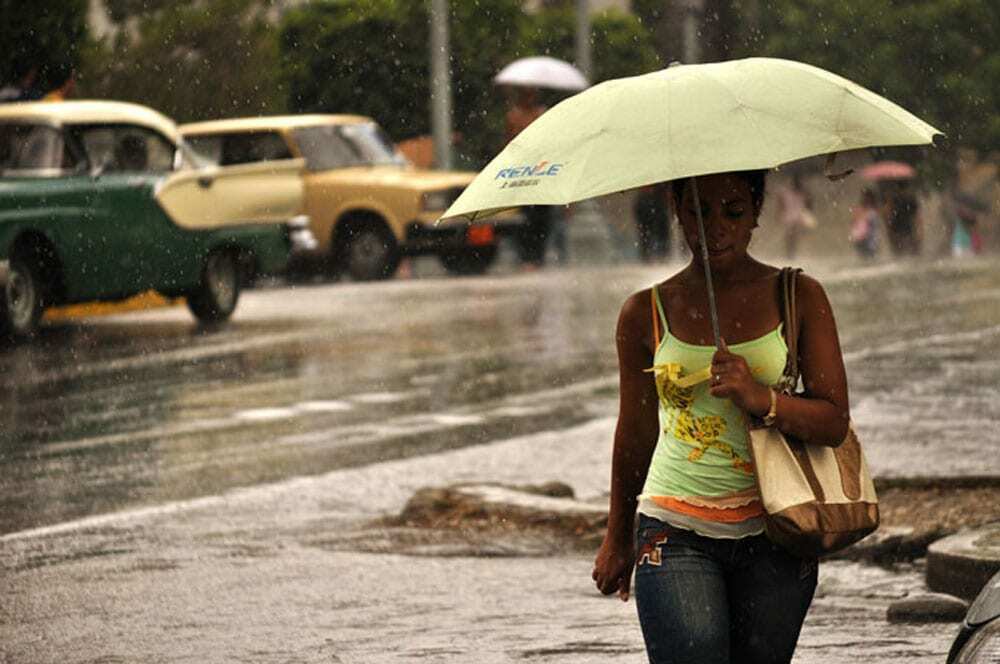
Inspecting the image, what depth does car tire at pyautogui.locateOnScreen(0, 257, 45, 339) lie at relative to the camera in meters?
19.4

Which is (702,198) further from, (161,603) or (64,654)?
(161,603)

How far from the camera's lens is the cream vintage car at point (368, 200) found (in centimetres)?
2653

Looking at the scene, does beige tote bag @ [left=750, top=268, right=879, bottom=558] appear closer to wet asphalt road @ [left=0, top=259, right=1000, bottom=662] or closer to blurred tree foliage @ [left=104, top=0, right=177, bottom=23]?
wet asphalt road @ [left=0, top=259, right=1000, bottom=662]

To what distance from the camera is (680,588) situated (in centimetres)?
500

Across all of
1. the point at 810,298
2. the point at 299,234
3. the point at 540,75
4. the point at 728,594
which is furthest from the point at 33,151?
the point at 728,594

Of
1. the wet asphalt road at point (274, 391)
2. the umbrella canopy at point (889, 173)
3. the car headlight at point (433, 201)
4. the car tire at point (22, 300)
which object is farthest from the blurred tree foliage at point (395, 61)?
the car tire at point (22, 300)

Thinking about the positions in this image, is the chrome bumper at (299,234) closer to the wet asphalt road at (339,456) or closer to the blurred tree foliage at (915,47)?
the wet asphalt road at (339,456)

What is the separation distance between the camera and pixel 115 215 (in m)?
20.2

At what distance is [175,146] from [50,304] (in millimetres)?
1989

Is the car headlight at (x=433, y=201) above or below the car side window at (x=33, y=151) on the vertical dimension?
below

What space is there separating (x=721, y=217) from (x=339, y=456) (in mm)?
8093

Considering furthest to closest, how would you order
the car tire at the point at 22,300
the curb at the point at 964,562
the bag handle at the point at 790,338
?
the car tire at the point at 22,300 < the curb at the point at 964,562 < the bag handle at the point at 790,338

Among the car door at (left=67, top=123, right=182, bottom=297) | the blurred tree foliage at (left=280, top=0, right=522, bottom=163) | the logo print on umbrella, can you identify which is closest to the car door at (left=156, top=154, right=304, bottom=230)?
the car door at (left=67, top=123, right=182, bottom=297)

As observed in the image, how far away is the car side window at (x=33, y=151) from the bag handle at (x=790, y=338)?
15.3 m
